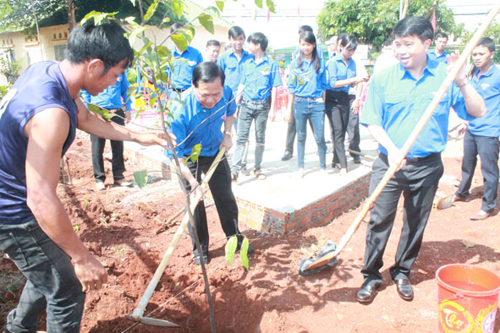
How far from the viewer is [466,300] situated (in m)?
2.18

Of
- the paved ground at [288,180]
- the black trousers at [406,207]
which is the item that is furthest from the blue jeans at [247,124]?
the black trousers at [406,207]

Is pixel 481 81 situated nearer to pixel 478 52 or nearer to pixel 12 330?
pixel 478 52

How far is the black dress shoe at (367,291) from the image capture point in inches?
110

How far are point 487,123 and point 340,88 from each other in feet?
5.91

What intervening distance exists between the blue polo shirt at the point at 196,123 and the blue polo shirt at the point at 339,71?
7.33 feet

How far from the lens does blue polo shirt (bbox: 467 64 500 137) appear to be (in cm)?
418

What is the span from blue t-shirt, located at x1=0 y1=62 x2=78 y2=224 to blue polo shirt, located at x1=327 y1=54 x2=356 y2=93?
13.0ft

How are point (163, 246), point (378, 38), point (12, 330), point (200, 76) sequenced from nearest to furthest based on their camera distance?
point (12, 330) < point (200, 76) < point (163, 246) < point (378, 38)

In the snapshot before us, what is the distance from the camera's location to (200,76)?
9.04ft

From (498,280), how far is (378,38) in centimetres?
2521

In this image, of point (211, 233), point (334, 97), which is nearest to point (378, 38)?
point (334, 97)

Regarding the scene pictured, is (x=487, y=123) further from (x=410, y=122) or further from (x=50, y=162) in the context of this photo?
(x=50, y=162)

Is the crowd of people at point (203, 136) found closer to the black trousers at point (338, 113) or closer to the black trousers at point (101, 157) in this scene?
the black trousers at point (101, 157)

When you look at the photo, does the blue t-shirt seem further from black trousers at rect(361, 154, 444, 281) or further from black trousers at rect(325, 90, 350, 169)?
black trousers at rect(325, 90, 350, 169)
